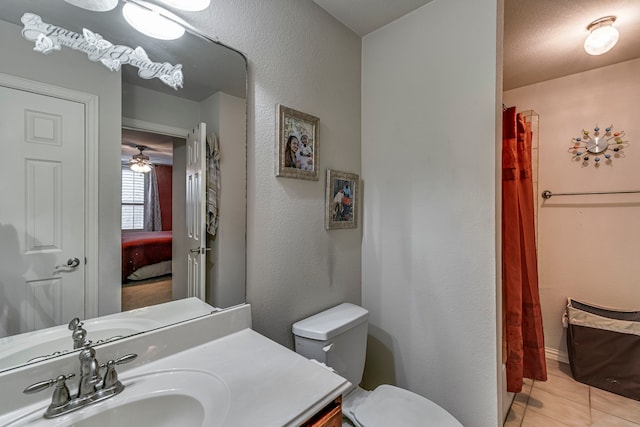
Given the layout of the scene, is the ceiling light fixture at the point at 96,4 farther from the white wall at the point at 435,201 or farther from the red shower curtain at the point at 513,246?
the red shower curtain at the point at 513,246

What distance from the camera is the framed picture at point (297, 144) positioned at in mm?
1262

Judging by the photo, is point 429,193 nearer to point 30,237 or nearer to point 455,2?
point 455,2

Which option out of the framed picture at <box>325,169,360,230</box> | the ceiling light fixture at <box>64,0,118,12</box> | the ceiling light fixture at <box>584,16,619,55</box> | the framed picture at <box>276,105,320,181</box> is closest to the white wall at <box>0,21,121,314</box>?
the ceiling light fixture at <box>64,0,118,12</box>

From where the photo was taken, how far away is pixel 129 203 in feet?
2.94

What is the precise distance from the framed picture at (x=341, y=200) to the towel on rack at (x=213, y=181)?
60 cm

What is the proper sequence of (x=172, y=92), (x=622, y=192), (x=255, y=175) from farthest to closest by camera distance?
1. (x=622, y=192)
2. (x=255, y=175)
3. (x=172, y=92)

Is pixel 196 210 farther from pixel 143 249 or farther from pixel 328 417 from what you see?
pixel 328 417

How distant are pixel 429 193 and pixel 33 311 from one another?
1.62 metres

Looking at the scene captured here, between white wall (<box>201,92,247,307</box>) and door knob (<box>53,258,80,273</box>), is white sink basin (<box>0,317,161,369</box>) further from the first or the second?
white wall (<box>201,92,247,307</box>)

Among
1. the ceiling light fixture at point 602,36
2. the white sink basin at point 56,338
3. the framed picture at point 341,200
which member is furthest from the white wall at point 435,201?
the white sink basin at point 56,338

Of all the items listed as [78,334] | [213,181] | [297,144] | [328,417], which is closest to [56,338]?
[78,334]

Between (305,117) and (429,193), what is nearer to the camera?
(305,117)

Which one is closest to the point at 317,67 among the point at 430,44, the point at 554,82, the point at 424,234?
the point at 430,44

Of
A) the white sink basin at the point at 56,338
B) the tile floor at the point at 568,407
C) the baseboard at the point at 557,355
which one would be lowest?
the tile floor at the point at 568,407
